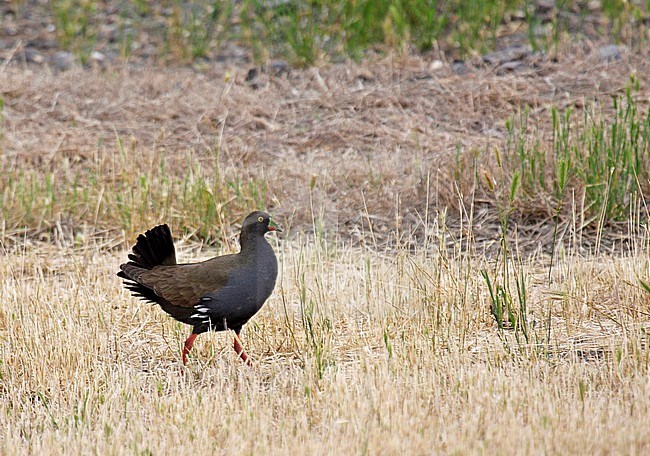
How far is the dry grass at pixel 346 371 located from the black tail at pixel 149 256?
1.26ft

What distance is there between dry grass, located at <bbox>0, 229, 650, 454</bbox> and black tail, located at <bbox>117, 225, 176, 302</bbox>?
0.38 meters

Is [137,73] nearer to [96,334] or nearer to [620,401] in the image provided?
[96,334]

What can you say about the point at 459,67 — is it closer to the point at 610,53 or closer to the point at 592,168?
the point at 610,53

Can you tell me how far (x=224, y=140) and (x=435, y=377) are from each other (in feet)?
19.6

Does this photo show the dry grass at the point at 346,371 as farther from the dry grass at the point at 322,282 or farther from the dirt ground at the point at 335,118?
the dirt ground at the point at 335,118

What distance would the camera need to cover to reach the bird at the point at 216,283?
512 centimetres

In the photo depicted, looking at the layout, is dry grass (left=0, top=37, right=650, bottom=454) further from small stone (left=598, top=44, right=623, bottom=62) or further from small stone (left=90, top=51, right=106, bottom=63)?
small stone (left=90, top=51, right=106, bottom=63)

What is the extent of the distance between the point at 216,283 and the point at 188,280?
188 millimetres

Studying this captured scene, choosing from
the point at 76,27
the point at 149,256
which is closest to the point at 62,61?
the point at 76,27

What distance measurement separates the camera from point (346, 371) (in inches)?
205

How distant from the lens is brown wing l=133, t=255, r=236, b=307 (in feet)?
17.1

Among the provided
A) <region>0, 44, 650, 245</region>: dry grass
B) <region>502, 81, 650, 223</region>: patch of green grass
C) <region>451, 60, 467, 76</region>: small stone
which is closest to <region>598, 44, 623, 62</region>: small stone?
<region>0, 44, 650, 245</region>: dry grass

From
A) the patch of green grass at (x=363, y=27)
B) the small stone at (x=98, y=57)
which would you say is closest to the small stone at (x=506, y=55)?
the patch of green grass at (x=363, y=27)

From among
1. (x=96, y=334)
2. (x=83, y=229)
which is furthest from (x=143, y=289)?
(x=83, y=229)
